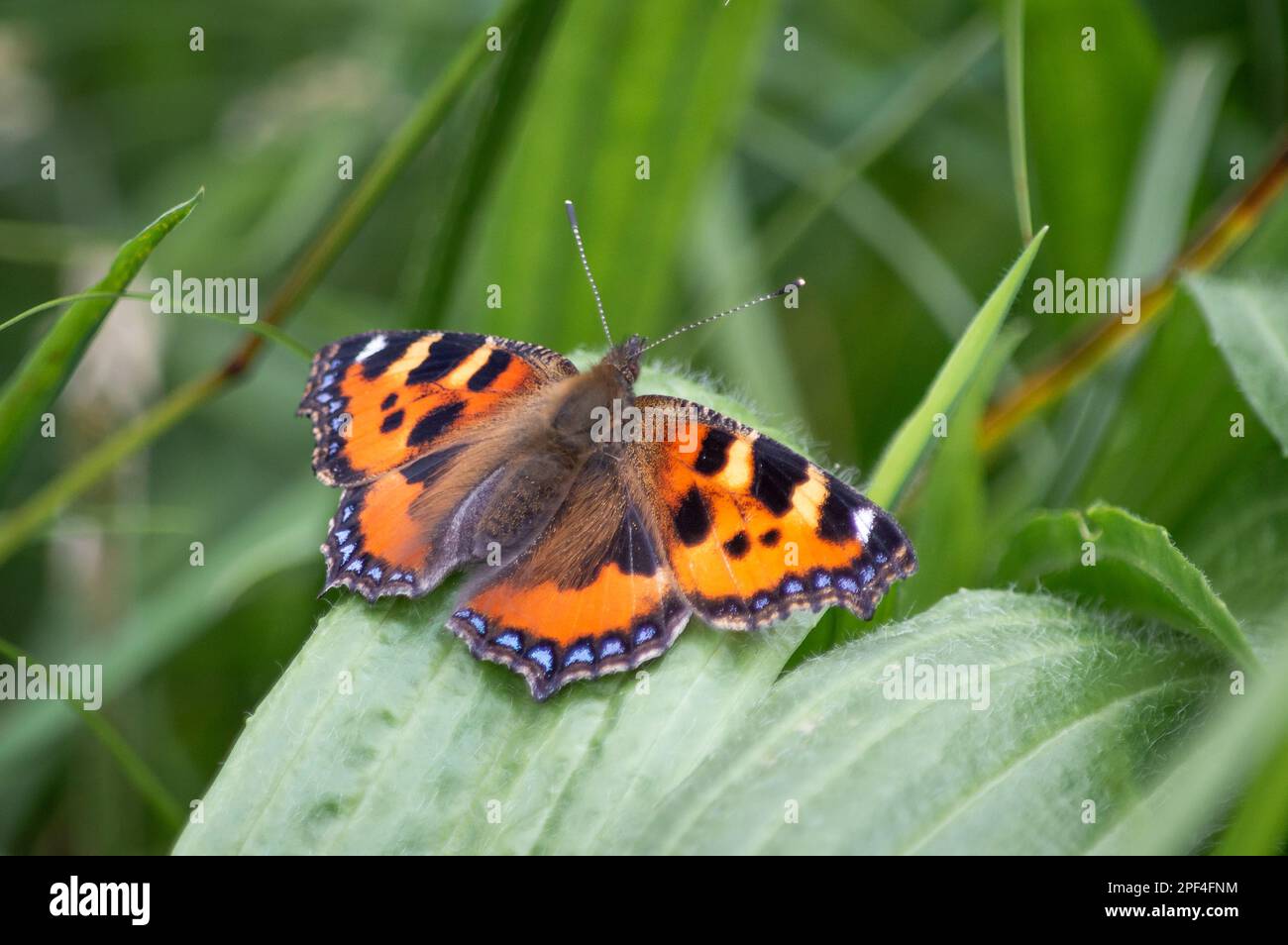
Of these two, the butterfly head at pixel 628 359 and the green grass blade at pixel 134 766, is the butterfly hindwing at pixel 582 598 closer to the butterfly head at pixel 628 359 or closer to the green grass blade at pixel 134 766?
the butterfly head at pixel 628 359

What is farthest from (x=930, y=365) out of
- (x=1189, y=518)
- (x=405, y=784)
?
(x=405, y=784)

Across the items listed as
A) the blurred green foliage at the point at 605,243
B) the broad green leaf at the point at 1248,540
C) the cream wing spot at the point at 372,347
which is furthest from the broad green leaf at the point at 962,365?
the cream wing spot at the point at 372,347

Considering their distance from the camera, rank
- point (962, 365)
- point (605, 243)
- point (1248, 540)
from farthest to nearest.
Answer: point (605, 243) < point (1248, 540) < point (962, 365)

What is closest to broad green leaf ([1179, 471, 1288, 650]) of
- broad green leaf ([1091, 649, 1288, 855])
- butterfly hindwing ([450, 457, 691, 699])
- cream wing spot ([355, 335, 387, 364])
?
broad green leaf ([1091, 649, 1288, 855])

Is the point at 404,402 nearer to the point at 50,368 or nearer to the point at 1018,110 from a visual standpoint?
the point at 50,368

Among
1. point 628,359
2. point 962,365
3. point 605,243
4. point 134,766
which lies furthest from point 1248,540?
point 134,766
